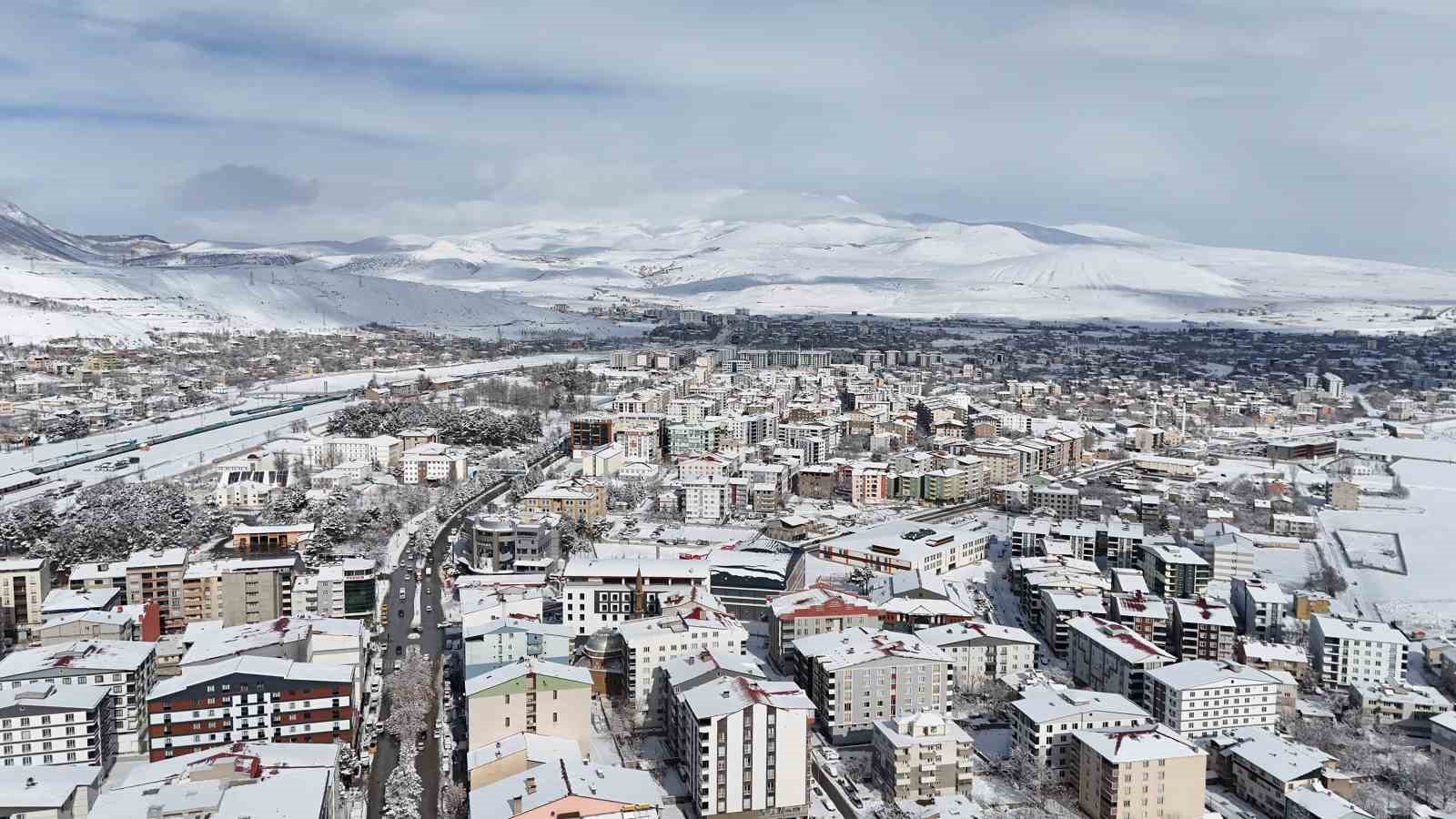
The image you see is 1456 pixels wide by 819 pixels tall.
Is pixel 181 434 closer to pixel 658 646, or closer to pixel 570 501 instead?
pixel 570 501

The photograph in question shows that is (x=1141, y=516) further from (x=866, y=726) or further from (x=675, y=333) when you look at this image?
Answer: (x=675, y=333)

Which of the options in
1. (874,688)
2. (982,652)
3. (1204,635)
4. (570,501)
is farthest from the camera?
(570,501)

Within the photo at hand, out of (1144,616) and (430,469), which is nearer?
(1144,616)

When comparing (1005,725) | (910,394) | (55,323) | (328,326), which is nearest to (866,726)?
(1005,725)

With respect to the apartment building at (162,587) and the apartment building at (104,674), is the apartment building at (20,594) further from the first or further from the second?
the apartment building at (104,674)

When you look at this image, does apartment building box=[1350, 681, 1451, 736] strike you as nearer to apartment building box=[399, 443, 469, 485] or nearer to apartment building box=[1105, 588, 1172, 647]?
apartment building box=[1105, 588, 1172, 647]

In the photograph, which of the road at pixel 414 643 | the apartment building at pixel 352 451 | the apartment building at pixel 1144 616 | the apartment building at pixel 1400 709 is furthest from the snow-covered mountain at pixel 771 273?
the apartment building at pixel 1400 709

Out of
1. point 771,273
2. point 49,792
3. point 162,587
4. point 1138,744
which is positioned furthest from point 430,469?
point 771,273
